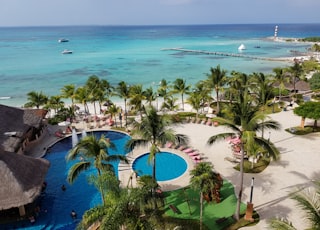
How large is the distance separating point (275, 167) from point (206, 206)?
8462mm

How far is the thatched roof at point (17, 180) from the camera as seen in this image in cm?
1633

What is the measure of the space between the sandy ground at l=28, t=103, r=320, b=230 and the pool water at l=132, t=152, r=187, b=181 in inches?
62.5

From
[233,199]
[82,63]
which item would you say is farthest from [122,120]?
[82,63]

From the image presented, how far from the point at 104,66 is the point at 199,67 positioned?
30.4m

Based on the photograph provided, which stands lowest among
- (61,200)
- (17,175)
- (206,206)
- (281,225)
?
(61,200)

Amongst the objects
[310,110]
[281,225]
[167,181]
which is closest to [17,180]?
[167,181]

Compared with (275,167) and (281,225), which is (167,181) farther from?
(281,225)

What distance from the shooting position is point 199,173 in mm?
15570

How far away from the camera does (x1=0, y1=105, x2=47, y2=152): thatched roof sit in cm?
2225

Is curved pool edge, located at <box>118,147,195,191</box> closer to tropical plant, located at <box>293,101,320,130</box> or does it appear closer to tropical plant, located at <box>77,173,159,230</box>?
tropical plant, located at <box>77,173,159,230</box>

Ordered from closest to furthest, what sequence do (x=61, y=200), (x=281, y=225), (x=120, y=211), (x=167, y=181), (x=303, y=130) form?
(x=281, y=225)
(x=120, y=211)
(x=61, y=200)
(x=167, y=181)
(x=303, y=130)

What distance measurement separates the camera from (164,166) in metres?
24.4

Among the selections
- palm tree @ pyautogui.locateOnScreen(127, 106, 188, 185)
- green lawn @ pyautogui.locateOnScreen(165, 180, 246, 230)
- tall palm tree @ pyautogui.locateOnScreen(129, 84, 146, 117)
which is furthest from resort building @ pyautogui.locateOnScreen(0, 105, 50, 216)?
tall palm tree @ pyautogui.locateOnScreen(129, 84, 146, 117)

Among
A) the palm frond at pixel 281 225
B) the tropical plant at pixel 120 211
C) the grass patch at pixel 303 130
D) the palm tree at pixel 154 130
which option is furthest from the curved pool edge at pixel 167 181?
the grass patch at pixel 303 130
